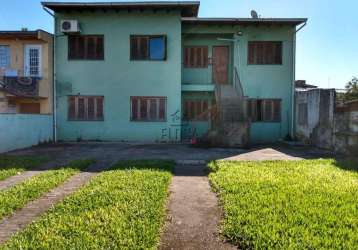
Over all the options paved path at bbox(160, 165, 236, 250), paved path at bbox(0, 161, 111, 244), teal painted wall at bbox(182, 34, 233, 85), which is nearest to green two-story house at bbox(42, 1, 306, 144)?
teal painted wall at bbox(182, 34, 233, 85)

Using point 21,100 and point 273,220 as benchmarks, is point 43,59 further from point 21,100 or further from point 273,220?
point 273,220

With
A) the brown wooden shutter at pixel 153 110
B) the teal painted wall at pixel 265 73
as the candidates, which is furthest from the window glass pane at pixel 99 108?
the teal painted wall at pixel 265 73

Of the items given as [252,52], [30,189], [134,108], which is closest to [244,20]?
[252,52]

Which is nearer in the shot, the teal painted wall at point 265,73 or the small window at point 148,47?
the small window at point 148,47

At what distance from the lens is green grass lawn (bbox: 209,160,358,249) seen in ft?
14.0

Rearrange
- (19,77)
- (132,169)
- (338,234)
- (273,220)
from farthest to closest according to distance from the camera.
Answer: (19,77), (132,169), (273,220), (338,234)

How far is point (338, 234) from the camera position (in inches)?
174

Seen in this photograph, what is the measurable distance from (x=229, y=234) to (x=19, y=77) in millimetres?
16193

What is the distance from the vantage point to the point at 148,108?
1884 cm

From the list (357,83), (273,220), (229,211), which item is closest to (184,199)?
(229,211)

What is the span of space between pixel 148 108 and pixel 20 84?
6.40 metres

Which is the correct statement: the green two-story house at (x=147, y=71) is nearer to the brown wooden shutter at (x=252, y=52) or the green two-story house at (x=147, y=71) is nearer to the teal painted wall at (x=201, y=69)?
the brown wooden shutter at (x=252, y=52)

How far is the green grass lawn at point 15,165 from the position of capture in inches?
343

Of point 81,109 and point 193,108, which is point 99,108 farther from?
point 193,108
